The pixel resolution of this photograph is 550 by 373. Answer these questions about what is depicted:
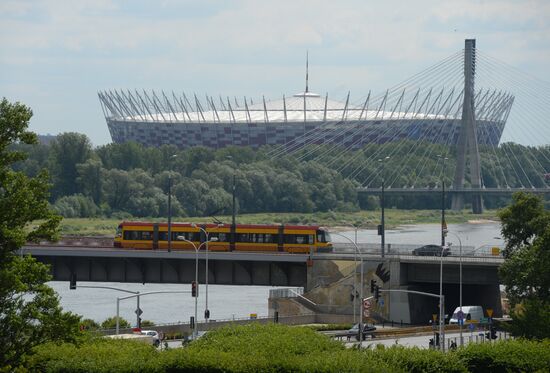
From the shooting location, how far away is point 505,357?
162 ft

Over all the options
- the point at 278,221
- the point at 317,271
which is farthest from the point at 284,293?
the point at 278,221

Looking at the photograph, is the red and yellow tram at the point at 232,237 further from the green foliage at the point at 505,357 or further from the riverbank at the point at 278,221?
the riverbank at the point at 278,221

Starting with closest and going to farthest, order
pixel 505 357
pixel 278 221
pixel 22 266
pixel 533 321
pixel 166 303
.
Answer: pixel 22 266, pixel 505 357, pixel 533 321, pixel 166 303, pixel 278 221

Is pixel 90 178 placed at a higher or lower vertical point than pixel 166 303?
higher

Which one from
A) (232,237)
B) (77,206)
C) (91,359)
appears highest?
(77,206)

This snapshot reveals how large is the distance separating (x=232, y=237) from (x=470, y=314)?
1894cm

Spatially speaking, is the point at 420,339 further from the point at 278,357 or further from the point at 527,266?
the point at 278,357

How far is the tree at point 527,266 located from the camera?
67375 millimetres

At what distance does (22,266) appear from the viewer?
4506cm

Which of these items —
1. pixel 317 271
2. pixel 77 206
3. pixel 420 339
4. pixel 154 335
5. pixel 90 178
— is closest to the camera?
pixel 154 335

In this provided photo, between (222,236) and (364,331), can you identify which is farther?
(222,236)

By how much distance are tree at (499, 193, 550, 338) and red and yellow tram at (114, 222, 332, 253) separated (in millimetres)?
16409

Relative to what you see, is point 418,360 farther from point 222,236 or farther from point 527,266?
point 222,236

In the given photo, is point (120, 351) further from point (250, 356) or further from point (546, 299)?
point (546, 299)
